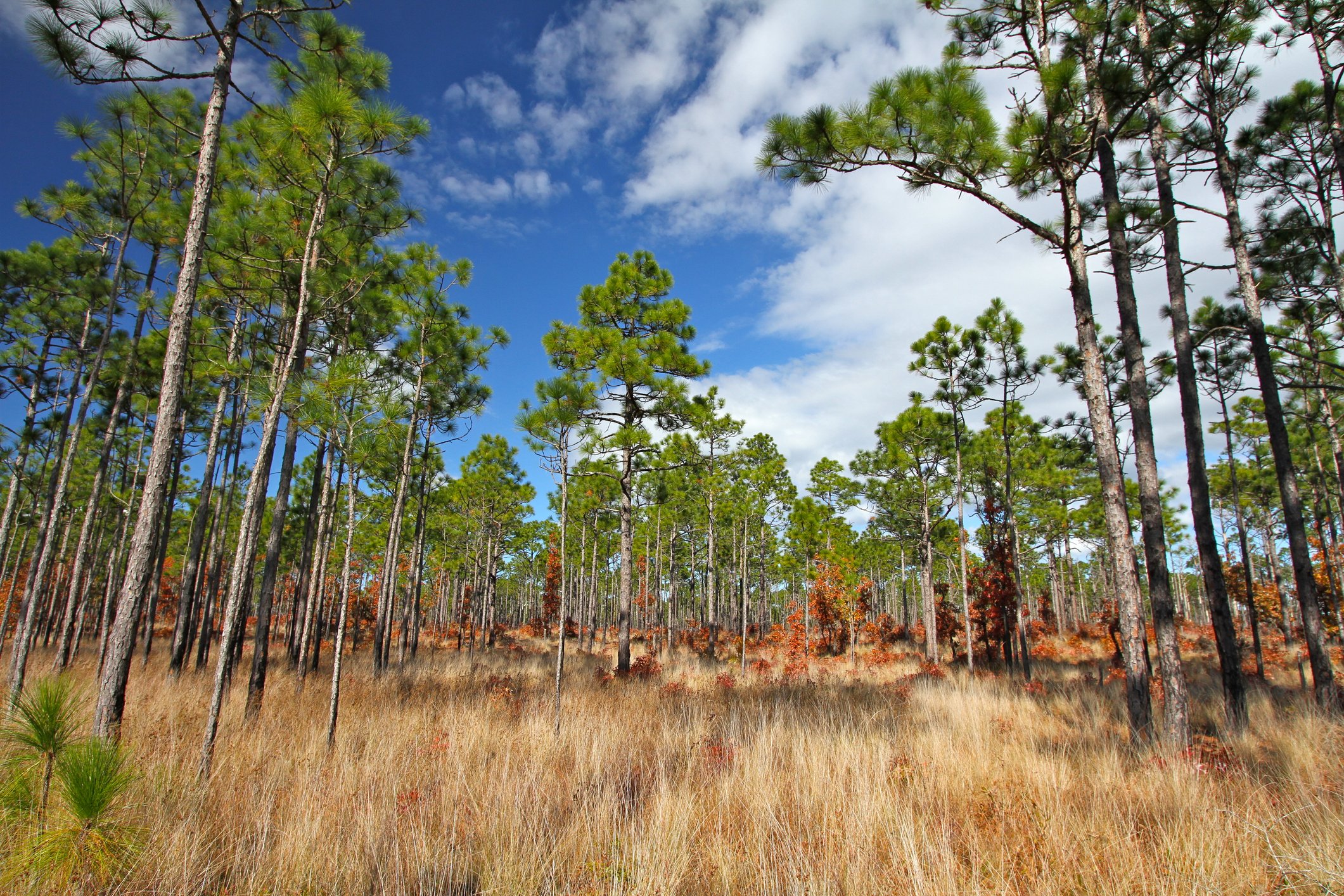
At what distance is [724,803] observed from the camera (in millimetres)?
3889

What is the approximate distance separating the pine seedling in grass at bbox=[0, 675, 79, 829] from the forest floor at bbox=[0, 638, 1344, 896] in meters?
0.47

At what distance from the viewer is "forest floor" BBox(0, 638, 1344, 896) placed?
2787 mm

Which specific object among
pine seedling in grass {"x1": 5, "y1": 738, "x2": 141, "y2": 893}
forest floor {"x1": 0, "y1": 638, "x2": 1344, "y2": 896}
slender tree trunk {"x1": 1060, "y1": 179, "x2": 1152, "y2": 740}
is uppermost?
slender tree trunk {"x1": 1060, "y1": 179, "x2": 1152, "y2": 740}

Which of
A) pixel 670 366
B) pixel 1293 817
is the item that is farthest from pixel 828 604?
pixel 1293 817

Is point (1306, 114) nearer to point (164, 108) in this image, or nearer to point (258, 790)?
point (258, 790)

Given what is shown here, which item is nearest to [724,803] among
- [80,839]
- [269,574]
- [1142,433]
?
[80,839]

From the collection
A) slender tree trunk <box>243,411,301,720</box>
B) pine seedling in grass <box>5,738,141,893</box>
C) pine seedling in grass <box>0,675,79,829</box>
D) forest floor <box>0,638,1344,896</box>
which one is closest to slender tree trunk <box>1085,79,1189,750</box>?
forest floor <box>0,638,1344,896</box>

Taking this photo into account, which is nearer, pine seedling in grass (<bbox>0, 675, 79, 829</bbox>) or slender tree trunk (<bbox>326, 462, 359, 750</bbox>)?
pine seedling in grass (<bbox>0, 675, 79, 829</bbox>)

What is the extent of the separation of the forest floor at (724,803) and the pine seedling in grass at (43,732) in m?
0.47

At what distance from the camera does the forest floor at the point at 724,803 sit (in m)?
2.79

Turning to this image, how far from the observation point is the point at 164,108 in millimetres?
7938

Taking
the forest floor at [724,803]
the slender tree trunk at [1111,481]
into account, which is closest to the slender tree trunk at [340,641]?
the forest floor at [724,803]

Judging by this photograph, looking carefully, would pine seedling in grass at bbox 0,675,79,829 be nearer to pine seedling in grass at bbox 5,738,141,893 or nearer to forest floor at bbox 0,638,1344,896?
pine seedling in grass at bbox 5,738,141,893

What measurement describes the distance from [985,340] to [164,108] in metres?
16.4
